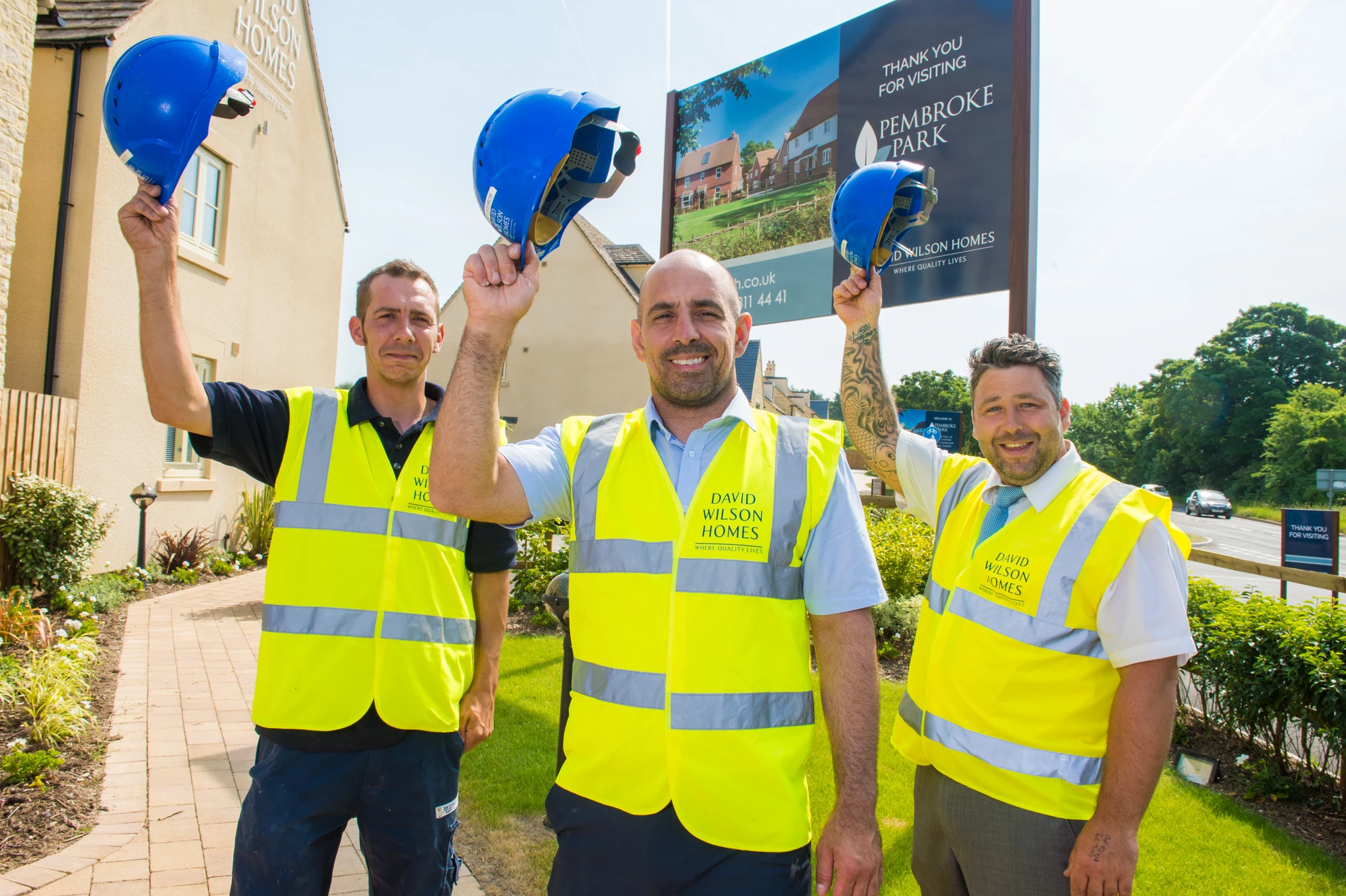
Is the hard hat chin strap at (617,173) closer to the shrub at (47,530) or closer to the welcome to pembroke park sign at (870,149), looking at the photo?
the welcome to pembroke park sign at (870,149)

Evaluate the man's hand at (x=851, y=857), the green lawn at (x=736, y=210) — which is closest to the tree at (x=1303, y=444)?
the green lawn at (x=736, y=210)

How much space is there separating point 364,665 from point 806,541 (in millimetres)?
1399

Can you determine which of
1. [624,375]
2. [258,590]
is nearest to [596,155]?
[258,590]

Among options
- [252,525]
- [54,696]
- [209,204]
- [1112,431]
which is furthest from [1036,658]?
[1112,431]

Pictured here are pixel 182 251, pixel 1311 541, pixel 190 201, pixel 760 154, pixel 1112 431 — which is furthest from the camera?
pixel 1112 431

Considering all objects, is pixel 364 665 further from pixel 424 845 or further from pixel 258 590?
pixel 258 590

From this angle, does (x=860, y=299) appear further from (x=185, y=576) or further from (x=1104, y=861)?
(x=185, y=576)

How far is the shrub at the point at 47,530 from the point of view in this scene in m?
7.73

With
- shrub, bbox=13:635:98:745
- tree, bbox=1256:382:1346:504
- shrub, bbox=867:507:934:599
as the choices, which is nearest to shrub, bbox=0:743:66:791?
shrub, bbox=13:635:98:745

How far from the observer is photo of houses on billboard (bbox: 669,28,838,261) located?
749 centimetres

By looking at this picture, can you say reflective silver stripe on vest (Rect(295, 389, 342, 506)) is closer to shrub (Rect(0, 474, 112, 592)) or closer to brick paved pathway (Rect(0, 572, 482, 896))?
brick paved pathway (Rect(0, 572, 482, 896))

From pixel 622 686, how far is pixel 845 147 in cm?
661

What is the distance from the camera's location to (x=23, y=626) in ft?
20.8

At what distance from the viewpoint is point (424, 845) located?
2252 mm
